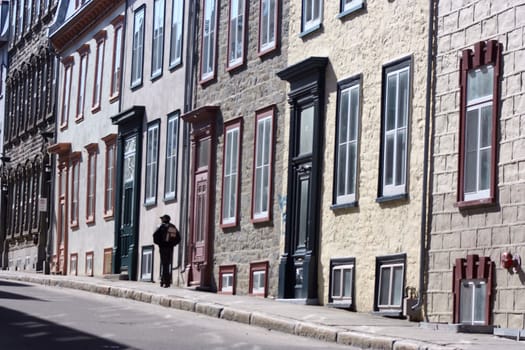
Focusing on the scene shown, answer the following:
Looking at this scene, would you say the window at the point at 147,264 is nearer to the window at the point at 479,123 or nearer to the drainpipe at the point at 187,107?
the drainpipe at the point at 187,107

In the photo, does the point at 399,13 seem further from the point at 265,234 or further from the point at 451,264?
the point at 265,234

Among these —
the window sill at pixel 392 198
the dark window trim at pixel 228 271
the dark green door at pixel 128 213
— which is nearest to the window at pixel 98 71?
the dark green door at pixel 128 213

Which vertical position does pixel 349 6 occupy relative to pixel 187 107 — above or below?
above

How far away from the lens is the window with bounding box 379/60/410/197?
68.6 feet

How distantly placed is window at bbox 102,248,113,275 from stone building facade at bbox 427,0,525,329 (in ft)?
58.2

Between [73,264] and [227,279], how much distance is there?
1370 centimetres

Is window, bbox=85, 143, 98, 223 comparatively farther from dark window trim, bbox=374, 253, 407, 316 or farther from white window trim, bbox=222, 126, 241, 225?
dark window trim, bbox=374, 253, 407, 316

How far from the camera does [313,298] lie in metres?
23.6

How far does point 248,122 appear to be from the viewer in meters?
27.2

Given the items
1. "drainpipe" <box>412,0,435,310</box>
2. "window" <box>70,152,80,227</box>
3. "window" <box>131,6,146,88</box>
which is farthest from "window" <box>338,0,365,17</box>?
"window" <box>70,152,80,227</box>

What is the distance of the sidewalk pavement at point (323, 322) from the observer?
16.1 metres

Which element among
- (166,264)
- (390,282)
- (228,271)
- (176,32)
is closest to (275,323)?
(390,282)

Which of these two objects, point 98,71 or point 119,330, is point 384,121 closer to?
point 119,330

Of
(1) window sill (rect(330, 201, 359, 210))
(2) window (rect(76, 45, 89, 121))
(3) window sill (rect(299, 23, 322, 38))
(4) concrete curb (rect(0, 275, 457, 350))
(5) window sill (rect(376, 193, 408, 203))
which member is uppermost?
(2) window (rect(76, 45, 89, 121))
